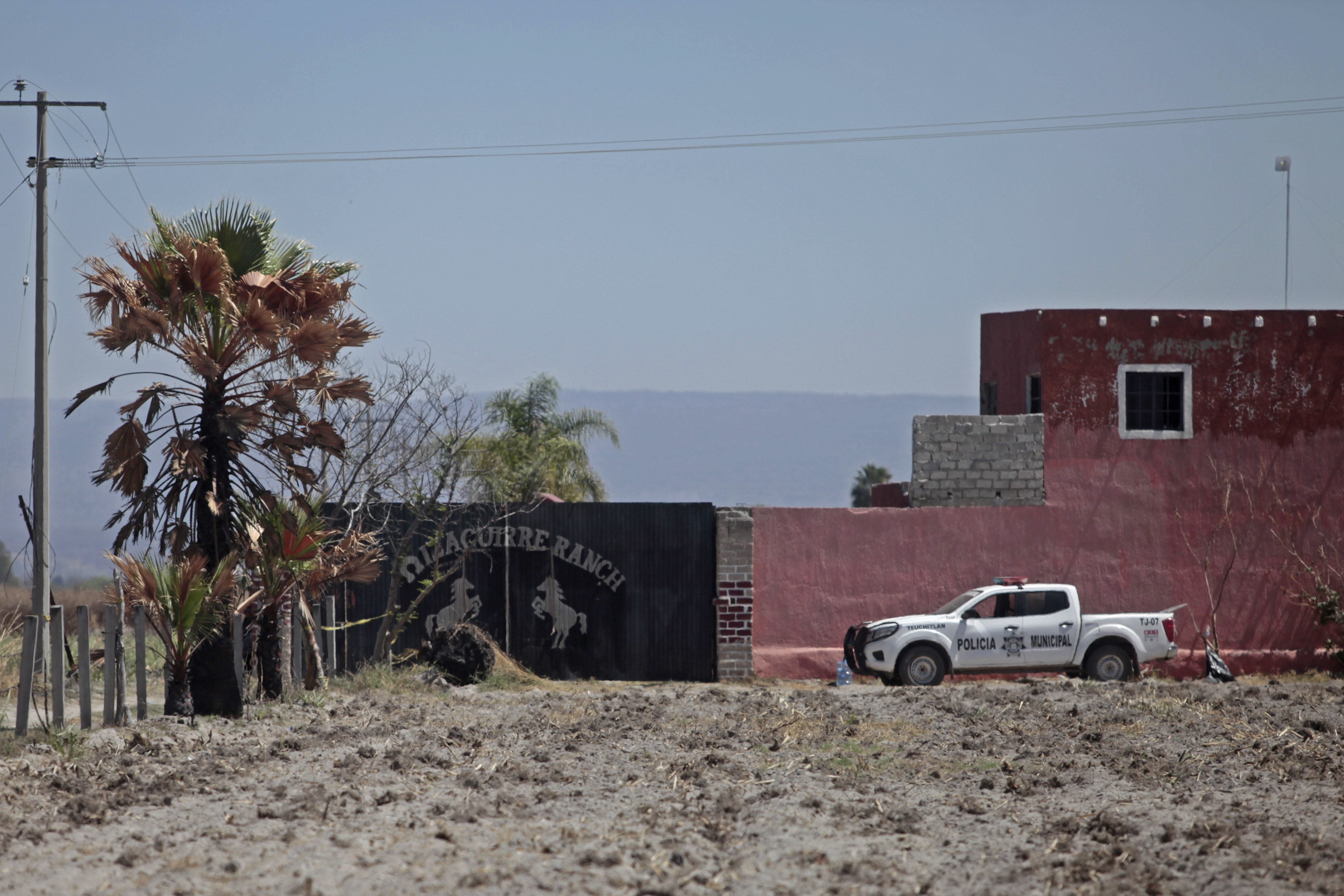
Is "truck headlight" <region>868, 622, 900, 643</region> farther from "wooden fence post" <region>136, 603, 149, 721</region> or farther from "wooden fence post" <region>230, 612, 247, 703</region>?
"wooden fence post" <region>136, 603, 149, 721</region>

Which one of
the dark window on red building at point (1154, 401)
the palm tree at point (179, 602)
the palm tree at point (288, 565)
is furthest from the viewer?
the dark window on red building at point (1154, 401)

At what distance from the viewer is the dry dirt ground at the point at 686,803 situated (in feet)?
23.3

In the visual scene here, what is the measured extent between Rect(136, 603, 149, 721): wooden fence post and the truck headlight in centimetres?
924

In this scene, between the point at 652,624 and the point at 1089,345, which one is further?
the point at 1089,345

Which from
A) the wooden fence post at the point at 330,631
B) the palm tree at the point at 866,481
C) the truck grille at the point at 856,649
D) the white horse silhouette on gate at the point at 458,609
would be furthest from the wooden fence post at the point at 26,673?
the palm tree at the point at 866,481

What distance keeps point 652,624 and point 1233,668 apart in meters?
8.96

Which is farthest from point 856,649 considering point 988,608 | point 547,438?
point 547,438

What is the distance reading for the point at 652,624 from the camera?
19.1 m

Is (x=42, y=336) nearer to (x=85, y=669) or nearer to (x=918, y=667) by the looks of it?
(x=85, y=669)

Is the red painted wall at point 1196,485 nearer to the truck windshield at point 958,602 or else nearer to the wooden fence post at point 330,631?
the truck windshield at point 958,602

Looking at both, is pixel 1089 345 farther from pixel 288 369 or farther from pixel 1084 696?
pixel 288 369

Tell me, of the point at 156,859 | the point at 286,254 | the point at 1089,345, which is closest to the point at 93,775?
the point at 156,859

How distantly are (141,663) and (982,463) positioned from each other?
1261 cm

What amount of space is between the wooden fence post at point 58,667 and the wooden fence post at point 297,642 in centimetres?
358
